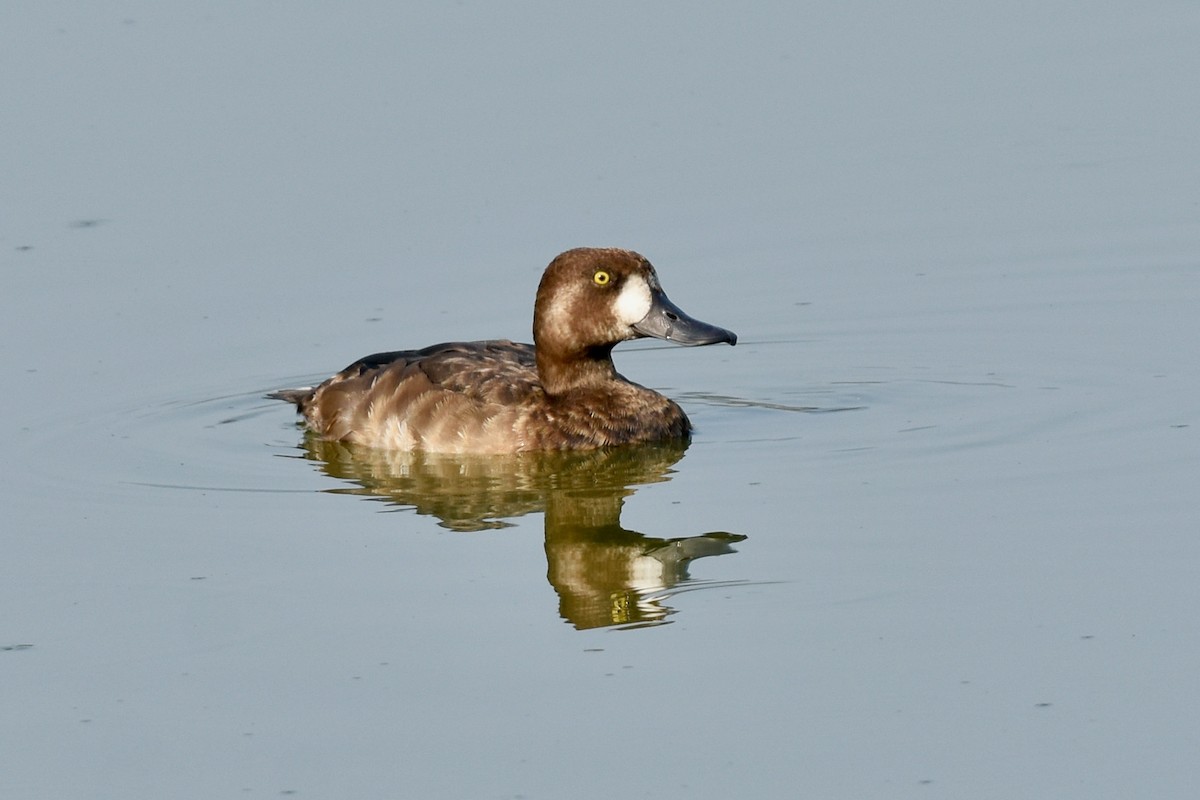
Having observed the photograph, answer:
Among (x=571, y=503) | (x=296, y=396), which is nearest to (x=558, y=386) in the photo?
(x=571, y=503)

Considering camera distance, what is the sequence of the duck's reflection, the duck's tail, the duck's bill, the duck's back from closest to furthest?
the duck's reflection
the duck's back
the duck's bill
the duck's tail

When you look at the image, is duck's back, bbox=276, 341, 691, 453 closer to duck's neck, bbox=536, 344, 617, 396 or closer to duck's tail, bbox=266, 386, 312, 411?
duck's neck, bbox=536, 344, 617, 396

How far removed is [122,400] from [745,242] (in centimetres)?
424

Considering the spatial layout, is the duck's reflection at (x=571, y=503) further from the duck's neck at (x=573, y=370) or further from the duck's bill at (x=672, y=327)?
the duck's bill at (x=672, y=327)

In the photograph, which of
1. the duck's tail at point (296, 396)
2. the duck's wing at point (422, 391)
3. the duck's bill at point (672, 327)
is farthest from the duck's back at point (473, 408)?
the duck's bill at point (672, 327)

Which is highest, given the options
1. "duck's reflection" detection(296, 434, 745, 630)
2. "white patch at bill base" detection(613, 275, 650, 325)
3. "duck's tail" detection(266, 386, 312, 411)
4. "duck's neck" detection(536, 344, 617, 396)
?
"white patch at bill base" detection(613, 275, 650, 325)

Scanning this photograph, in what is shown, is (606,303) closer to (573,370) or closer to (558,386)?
(573,370)

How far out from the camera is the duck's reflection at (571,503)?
8789 mm

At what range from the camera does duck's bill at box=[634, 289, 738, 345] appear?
11.3 metres

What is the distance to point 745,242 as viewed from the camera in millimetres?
14086

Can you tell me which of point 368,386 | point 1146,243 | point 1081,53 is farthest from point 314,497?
point 1081,53

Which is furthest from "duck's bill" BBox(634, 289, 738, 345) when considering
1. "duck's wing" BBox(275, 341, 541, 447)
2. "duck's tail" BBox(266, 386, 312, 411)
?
"duck's tail" BBox(266, 386, 312, 411)

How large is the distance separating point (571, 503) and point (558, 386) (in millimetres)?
1277

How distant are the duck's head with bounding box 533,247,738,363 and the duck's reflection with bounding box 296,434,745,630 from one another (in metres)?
0.63
